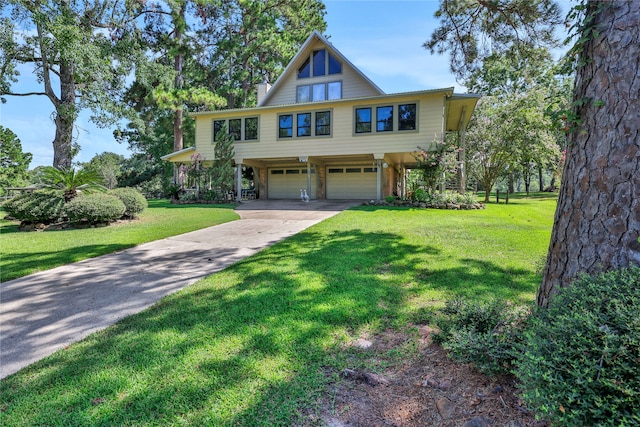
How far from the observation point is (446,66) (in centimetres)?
621

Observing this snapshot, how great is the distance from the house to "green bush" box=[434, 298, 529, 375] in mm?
12250

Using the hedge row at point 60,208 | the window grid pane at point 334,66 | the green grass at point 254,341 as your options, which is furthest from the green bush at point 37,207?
the window grid pane at point 334,66

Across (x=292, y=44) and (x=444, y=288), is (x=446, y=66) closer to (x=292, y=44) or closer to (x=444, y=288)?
(x=444, y=288)

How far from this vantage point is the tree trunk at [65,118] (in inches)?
515

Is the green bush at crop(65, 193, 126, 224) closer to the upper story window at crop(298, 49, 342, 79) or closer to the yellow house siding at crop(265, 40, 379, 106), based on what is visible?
the yellow house siding at crop(265, 40, 379, 106)

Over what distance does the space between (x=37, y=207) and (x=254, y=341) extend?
949 cm

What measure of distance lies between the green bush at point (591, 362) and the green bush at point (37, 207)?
36.9 ft

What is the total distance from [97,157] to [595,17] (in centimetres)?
5559

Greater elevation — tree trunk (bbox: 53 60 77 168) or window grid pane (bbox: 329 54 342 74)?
window grid pane (bbox: 329 54 342 74)

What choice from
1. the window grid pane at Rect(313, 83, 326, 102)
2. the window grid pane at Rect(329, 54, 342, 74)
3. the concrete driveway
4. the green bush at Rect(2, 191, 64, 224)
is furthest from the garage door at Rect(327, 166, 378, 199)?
the green bush at Rect(2, 191, 64, 224)

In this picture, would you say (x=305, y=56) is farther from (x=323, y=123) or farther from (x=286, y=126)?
(x=323, y=123)

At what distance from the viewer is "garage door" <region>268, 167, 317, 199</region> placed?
19.3m

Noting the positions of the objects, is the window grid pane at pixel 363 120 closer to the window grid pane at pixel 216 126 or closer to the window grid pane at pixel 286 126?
the window grid pane at pixel 286 126

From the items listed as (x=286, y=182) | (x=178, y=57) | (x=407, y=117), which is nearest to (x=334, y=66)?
(x=407, y=117)
